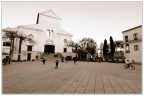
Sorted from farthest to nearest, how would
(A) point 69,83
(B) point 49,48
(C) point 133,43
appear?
1. (B) point 49,48
2. (C) point 133,43
3. (A) point 69,83

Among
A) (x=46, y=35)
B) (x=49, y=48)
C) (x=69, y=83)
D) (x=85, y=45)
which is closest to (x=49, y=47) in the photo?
(x=49, y=48)

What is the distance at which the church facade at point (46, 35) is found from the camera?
153 feet

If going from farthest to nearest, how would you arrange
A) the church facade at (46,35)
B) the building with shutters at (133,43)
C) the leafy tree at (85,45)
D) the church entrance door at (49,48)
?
the leafy tree at (85,45) → the church entrance door at (49,48) → the church facade at (46,35) → the building with shutters at (133,43)

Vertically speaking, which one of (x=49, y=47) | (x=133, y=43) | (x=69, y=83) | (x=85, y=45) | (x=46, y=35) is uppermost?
(x=46, y=35)

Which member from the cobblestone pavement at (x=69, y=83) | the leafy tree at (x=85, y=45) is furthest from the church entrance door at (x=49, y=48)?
the cobblestone pavement at (x=69, y=83)

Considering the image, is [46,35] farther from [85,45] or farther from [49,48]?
[85,45]

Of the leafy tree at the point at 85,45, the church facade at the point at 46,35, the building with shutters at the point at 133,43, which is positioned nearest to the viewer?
the building with shutters at the point at 133,43

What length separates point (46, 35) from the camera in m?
50.8

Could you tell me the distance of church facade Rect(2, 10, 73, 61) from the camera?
4675cm

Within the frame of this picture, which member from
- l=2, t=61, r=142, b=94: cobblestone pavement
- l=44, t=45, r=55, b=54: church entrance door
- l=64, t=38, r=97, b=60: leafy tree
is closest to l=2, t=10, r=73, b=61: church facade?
l=44, t=45, r=55, b=54: church entrance door

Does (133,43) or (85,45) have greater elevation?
(85,45)

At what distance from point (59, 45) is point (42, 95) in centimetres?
4643

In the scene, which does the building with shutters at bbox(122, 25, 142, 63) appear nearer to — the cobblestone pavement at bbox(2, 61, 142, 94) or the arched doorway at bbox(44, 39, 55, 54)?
the arched doorway at bbox(44, 39, 55, 54)

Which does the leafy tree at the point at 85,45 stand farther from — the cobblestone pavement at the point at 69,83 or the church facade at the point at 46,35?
the cobblestone pavement at the point at 69,83
